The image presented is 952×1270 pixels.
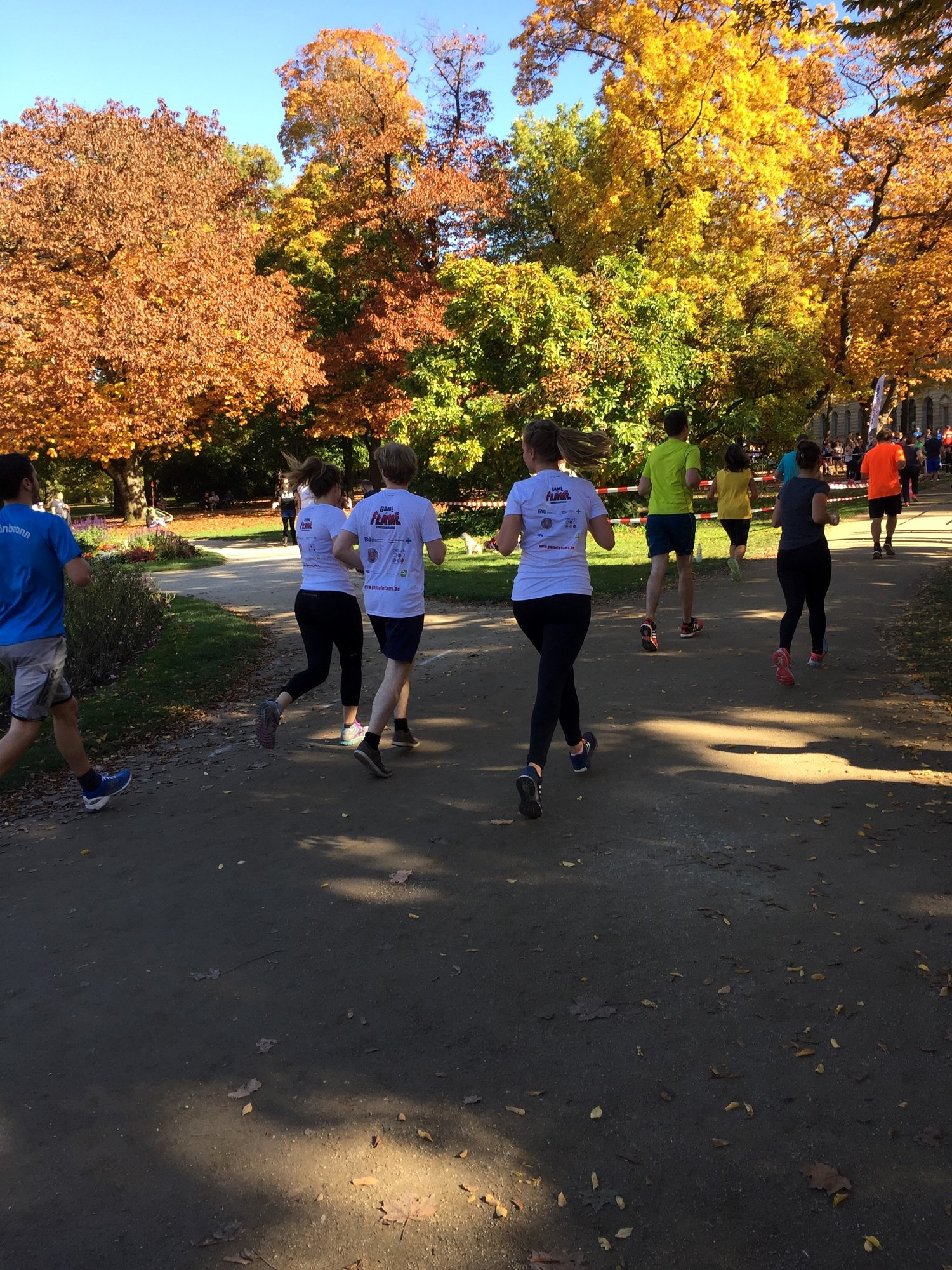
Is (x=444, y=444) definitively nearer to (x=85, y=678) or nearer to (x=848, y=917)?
(x=85, y=678)

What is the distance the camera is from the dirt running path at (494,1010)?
2.56 meters

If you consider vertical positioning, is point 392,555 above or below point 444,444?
below

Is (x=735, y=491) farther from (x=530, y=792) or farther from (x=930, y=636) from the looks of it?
(x=530, y=792)

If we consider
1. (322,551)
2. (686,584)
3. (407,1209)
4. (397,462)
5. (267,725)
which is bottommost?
(407,1209)

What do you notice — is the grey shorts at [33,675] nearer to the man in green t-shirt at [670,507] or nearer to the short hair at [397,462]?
the short hair at [397,462]

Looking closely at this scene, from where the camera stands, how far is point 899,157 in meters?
24.3

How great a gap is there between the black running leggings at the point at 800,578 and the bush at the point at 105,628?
18.9ft

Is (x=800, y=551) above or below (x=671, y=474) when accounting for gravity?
below

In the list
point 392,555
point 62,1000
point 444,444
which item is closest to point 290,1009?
point 62,1000

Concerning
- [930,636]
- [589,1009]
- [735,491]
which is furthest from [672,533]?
[589,1009]

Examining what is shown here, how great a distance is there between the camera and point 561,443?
528cm

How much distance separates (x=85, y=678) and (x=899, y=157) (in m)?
24.1

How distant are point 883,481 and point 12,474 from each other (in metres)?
12.7

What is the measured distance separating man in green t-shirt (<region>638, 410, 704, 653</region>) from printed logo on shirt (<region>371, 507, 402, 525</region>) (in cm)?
328
